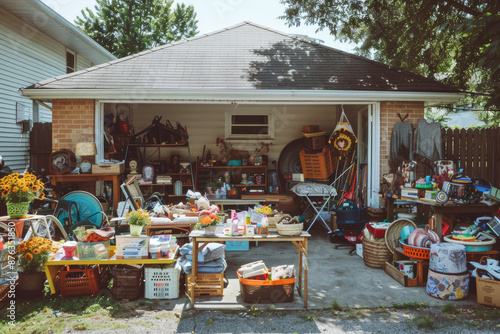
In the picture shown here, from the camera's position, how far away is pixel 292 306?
462cm

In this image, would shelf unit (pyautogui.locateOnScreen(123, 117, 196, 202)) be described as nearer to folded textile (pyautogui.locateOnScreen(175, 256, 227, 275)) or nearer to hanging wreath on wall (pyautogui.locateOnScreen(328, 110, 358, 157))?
hanging wreath on wall (pyautogui.locateOnScreen(328, 110, 358, 157))

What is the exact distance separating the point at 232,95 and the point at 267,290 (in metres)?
4.22

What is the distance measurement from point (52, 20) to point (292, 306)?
34.0ft

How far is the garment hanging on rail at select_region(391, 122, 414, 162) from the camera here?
7.77 metres

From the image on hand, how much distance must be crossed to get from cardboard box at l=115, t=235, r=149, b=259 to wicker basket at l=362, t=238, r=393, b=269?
10.8 ft

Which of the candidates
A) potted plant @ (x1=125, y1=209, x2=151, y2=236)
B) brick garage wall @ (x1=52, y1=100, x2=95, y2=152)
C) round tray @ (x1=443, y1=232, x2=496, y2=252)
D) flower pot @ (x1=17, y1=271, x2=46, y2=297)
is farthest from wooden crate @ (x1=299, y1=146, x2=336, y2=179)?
flower pot @ (x1=17, y1=271, x2=46, y2=297)

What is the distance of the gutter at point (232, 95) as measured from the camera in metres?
7.66

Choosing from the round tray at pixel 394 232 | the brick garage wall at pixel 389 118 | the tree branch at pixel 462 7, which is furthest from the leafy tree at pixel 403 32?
the round tray at pixel 394 232

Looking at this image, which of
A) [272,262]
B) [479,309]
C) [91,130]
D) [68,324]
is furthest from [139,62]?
[479,309]

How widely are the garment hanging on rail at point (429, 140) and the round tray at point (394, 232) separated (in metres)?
2.06

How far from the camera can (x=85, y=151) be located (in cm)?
757

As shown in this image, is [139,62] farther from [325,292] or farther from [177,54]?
[325,292]

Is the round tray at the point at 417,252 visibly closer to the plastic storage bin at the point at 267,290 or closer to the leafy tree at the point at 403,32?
the plastic storage bin at the point at 267,290

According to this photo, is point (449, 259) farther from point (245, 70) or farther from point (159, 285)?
point (245, 70)
